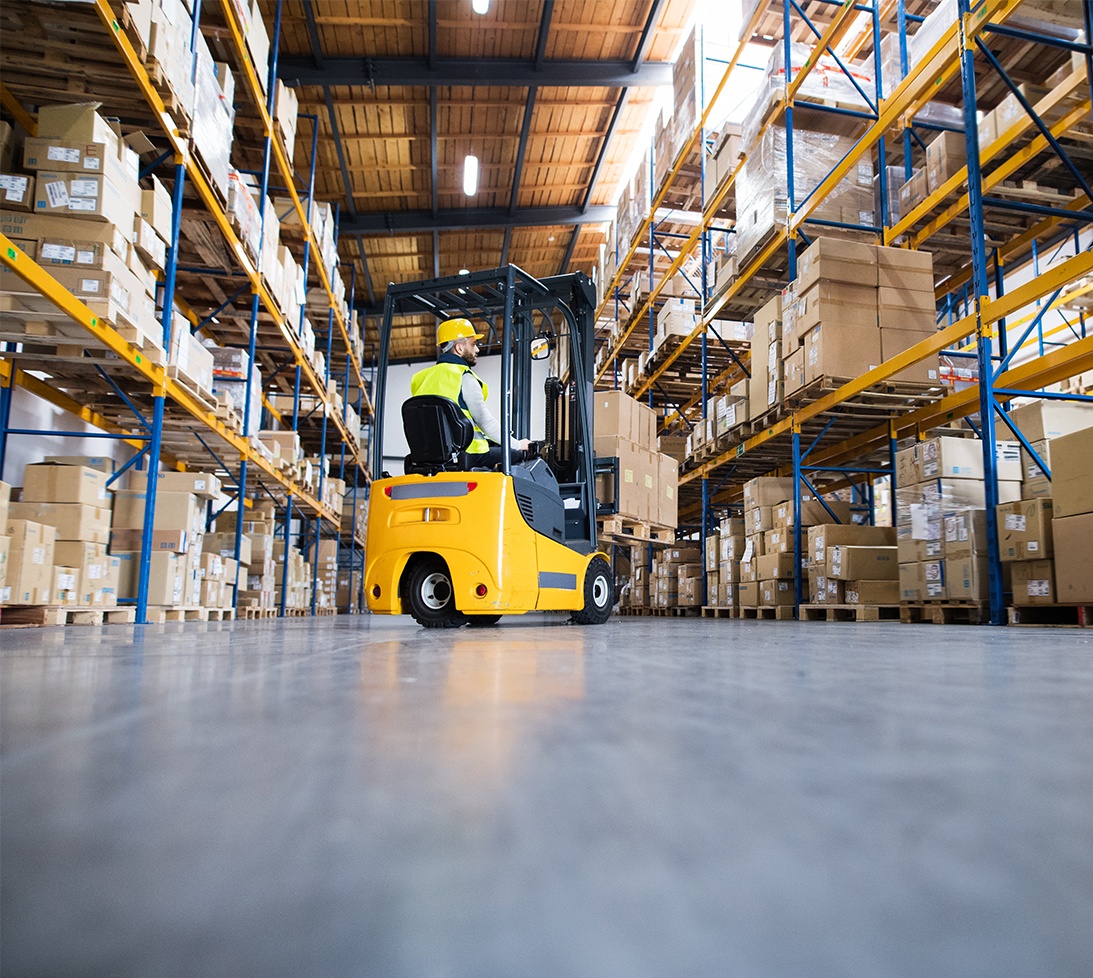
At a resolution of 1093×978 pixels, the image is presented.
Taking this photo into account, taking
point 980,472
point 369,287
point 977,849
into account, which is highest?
point 369,287

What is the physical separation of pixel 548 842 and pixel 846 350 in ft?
23.1

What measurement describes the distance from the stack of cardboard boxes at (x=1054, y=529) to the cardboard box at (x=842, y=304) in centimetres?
196

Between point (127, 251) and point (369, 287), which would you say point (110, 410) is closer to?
point (127, 251)

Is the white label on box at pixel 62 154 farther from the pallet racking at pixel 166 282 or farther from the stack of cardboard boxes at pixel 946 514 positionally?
the stack of cardboard boxes at pixel 946 514

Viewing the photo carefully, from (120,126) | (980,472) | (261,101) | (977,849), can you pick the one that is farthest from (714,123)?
(977,849)

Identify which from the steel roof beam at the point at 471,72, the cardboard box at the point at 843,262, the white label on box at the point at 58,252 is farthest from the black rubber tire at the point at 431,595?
the steel roof beam at the point at 471,72

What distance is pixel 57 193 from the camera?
4621mm

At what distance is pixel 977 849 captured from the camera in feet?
1.59

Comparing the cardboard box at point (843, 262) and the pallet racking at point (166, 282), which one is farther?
the cardboard box at point (843, 262)

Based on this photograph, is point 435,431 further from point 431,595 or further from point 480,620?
point 480,620

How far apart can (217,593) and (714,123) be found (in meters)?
10.3

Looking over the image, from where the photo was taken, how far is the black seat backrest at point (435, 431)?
439 cm

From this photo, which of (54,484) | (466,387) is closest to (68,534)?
(54,484)

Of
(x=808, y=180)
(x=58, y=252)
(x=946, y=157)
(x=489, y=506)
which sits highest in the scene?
(x=808, y=180)
